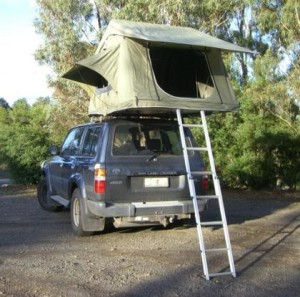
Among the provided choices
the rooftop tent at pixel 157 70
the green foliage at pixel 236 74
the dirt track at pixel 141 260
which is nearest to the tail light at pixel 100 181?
the dirt track at pixel 141 260

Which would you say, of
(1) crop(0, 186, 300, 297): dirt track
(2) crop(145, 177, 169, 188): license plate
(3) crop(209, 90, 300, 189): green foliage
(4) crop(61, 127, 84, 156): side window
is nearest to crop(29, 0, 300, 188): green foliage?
(3) crop(209, 90, 300, 189): green foliage

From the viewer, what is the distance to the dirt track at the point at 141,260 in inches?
231

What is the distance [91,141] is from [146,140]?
964 millimetres

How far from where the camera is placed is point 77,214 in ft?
29.2

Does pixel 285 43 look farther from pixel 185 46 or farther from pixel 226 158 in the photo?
pixel 185 46

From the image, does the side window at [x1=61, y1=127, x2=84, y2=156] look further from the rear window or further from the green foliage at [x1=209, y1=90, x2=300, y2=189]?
the green foliage at [x1=209, y1=90, x2=300, y2=189]

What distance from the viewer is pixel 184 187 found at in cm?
844

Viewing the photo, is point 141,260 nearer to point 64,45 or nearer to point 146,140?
point 146,140

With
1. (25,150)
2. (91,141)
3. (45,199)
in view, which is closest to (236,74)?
(25,150)

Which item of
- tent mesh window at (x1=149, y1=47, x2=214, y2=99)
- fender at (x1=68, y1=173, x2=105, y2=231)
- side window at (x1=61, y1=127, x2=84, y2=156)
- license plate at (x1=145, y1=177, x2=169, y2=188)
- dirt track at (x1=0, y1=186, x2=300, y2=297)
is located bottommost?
dirt track at (x1=0, y1=186, x2=300, y2=297)

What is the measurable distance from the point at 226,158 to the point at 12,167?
22.9 ft

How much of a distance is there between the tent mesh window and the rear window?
618 mm

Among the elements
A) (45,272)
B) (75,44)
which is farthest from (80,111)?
(45,272)

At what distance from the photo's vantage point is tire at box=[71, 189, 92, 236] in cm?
857
